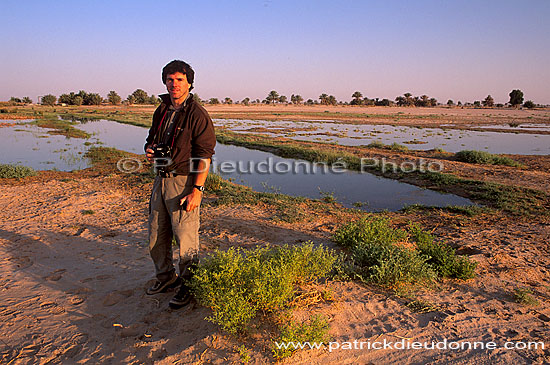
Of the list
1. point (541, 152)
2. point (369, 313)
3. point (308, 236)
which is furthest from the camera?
point (541, 152)

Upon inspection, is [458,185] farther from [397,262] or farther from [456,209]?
[397,262]

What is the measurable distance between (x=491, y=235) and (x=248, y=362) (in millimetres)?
5100

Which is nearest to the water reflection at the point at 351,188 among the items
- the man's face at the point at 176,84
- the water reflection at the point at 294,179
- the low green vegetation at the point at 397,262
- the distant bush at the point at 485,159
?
the water reflection at the point at 294,179

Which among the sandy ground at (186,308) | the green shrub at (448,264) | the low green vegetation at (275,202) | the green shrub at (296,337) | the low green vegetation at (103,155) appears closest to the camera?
the green shrub at (296,337)

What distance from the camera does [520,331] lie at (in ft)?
8.79

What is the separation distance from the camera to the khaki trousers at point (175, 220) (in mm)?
2869

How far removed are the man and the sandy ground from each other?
1.87ft

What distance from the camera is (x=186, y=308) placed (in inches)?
116

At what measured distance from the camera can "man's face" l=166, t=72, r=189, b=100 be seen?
2.77 metres

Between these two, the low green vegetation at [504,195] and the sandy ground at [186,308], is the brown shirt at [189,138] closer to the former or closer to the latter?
the sandy ground at [186,308]

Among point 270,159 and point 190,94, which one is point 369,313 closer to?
point 190,94

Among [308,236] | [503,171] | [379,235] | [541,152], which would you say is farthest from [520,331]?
[541,152]

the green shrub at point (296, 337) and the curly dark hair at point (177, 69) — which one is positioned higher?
the curly dark hair at point (177, 69)

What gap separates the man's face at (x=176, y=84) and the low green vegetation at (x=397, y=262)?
2.52 metres
